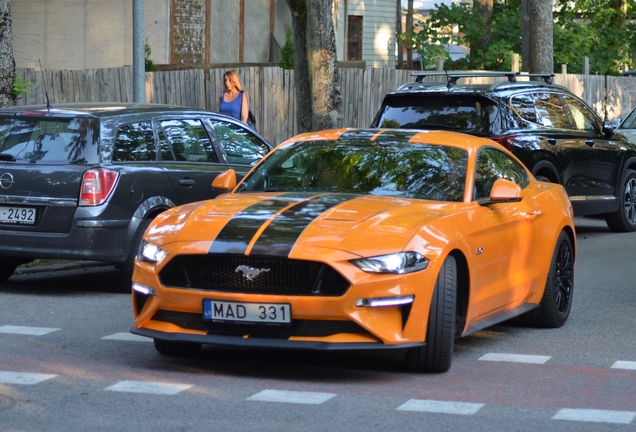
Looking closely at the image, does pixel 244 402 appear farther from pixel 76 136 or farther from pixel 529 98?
pixel 529 98

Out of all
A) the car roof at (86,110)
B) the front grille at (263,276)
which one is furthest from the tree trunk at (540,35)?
the front grille at (263,276)

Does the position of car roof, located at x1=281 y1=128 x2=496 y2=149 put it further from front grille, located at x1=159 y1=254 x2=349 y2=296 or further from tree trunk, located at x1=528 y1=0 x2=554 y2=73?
tree trunk, located at x1=528 y1=0 x2=554 y2=73

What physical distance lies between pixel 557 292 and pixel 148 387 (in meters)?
3.71

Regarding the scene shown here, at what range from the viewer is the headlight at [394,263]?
7.04 m

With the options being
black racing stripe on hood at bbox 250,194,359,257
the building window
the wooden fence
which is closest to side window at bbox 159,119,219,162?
black racing stripe on hood at bbox 250,194,359,257

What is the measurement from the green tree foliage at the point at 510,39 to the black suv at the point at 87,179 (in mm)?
27341

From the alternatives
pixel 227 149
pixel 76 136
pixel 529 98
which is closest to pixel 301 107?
pixel 529 98

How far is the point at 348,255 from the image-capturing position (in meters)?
7.02

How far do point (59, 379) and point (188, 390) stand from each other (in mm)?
831

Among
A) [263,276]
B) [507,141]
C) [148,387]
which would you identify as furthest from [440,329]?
[507,141]

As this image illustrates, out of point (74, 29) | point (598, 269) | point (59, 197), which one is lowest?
point (598, 269)

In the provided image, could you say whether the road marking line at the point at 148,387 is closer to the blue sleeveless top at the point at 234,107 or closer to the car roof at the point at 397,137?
the car roof at the point at 397,137

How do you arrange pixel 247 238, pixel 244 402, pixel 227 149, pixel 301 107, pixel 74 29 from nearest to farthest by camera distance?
pixel 244 402, pixel 247 238, pixel 227 149, pixel 301 107, pixel 74 29

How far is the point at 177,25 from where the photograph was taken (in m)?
33.3
